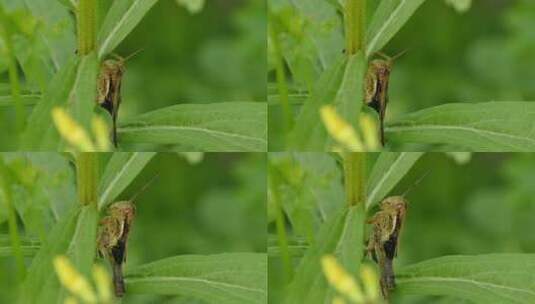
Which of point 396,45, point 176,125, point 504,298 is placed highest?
point 396,45

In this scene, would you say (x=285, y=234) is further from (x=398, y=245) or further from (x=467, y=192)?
(x=467, y=192)

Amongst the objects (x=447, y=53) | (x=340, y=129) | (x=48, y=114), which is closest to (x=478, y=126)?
(x=447, y=53)

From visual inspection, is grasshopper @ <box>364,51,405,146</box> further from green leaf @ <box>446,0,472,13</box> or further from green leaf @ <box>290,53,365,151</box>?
green leaf @ <box>446,0,472,13</box>

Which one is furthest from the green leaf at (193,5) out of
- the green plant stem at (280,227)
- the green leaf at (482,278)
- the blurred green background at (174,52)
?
the green leaf at (482,278)

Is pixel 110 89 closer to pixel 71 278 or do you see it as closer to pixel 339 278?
pixel 71 278

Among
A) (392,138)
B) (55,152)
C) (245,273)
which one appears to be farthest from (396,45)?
(55,152)

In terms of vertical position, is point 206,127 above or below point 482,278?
above
